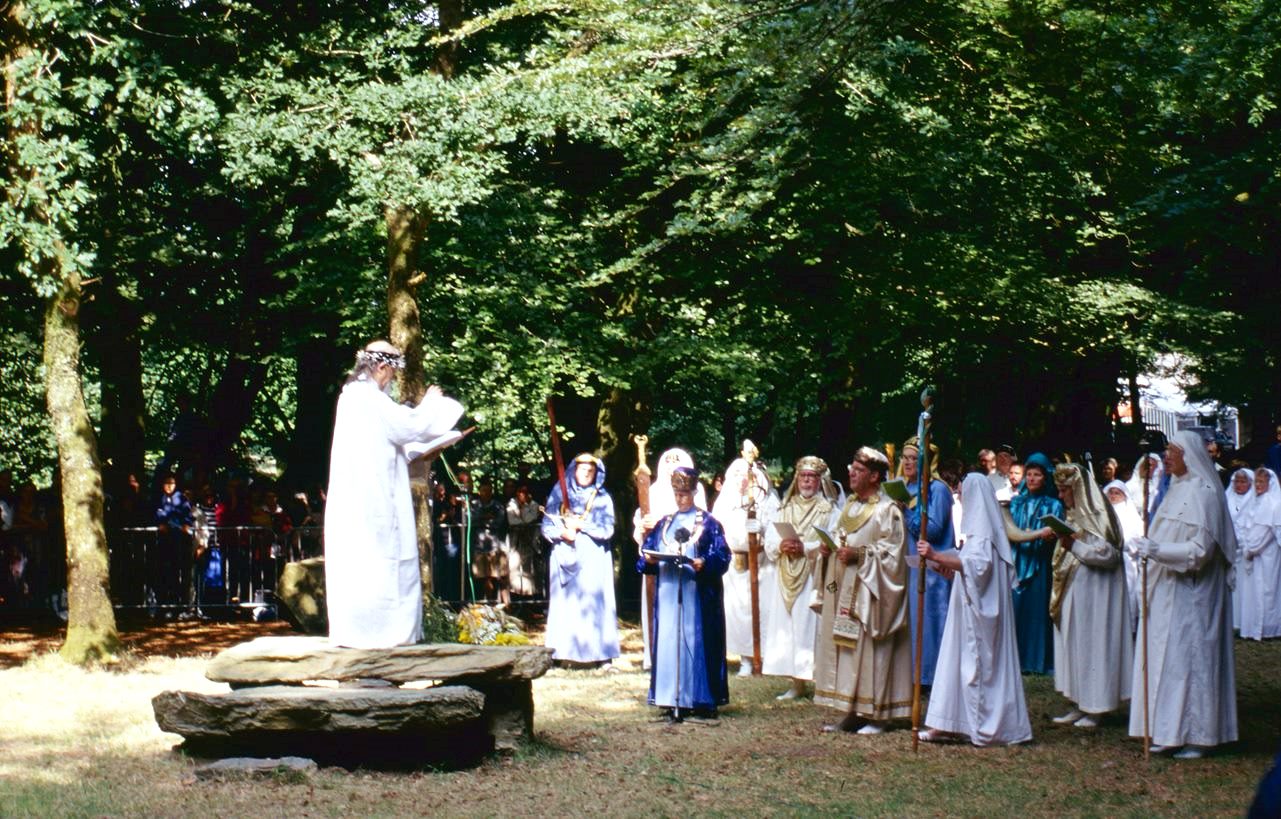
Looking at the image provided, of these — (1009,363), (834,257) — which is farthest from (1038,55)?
(1009,363)

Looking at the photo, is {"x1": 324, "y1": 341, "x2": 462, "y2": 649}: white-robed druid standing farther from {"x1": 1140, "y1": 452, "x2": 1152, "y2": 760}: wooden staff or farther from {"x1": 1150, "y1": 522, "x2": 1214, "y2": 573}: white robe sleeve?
{"x1": 1150, "y1": 522, "x2": 1214, "y2": 573}: white robe sleeve

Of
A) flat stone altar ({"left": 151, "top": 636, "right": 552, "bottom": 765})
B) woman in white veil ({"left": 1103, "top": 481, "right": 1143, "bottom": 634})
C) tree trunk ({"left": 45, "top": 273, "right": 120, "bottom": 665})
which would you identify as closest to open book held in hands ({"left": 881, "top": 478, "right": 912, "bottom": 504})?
flat stone altar ({"left": 151, "top": 636, "right": 552, "bottom": 765})

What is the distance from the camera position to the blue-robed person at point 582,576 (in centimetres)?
1588

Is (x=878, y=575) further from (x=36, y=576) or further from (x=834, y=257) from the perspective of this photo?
(x=36, y=576)

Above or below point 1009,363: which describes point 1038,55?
above

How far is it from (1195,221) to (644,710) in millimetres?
8828

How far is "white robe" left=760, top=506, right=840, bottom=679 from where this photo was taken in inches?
541

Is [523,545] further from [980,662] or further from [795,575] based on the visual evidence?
[980,662]

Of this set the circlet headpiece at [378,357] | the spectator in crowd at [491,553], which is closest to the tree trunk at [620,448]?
the spectator in crowd at [491,553]

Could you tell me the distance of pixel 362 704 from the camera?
9461 mm

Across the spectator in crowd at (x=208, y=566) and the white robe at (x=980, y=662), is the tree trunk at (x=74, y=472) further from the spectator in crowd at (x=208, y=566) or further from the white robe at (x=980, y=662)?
the white robe at (x=980, y=662)

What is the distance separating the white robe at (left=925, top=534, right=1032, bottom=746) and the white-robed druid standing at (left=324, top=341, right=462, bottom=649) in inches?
152

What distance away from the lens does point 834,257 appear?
20594 millimetres

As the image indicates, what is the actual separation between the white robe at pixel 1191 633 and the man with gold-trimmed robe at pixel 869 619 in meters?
1.77
